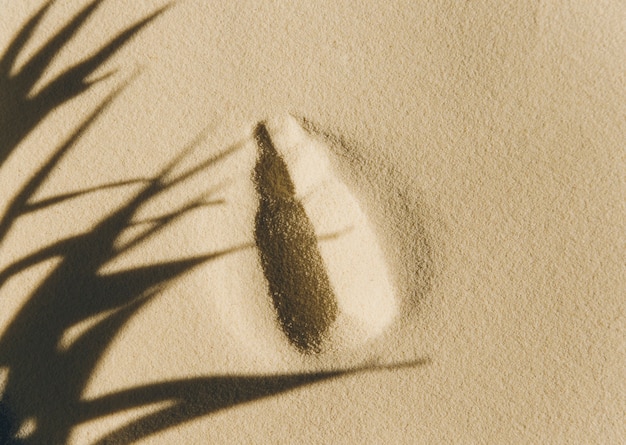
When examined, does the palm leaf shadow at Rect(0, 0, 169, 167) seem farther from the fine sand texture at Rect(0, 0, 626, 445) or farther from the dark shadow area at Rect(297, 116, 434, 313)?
the dark shadow area at Rect(297, 116, 434, 313)

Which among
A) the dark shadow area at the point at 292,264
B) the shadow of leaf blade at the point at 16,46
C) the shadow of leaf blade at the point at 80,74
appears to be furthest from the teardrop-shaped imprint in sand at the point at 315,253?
the shadow of leaf blade at the point at 16,46

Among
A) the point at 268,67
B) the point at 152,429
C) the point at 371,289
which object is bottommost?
the point at 152,429

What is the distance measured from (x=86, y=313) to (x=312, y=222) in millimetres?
472

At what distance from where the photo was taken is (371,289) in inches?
35.1

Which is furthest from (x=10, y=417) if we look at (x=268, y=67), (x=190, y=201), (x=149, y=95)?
(x=268, y=67)

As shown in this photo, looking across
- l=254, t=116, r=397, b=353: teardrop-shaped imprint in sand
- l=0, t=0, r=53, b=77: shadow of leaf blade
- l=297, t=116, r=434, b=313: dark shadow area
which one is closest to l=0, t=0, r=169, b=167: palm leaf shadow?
l=0, t=0, r=53, b=77: shadow of leaf blade

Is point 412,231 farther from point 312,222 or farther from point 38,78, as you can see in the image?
point 38,78

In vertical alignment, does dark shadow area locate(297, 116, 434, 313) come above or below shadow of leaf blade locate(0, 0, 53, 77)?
below

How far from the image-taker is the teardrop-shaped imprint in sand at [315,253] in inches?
35.1

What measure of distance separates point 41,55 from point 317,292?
2.38ft

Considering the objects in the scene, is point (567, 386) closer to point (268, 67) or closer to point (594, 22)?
point (594, 22)

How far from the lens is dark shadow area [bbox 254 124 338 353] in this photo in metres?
0.90

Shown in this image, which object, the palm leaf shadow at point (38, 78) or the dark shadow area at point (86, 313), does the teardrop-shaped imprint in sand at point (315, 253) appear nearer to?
the dark shadow area at point (86, 313)

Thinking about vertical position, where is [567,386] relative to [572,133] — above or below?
below
